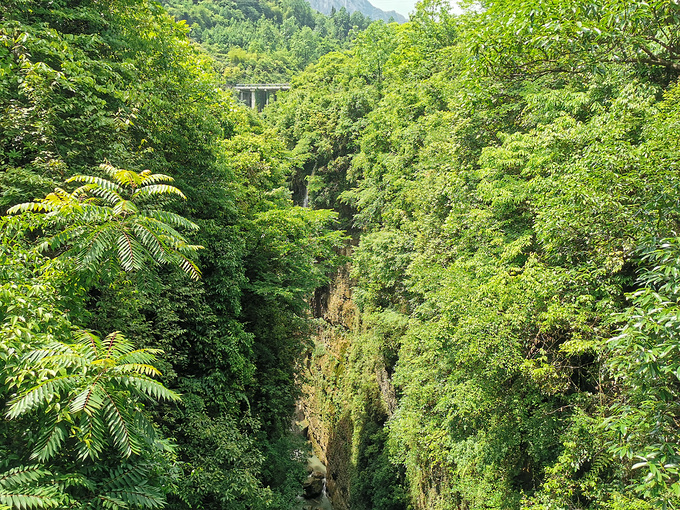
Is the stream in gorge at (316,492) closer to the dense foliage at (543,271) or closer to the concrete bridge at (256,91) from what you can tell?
the dense foliage at (543,271)

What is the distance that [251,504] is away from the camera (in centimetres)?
918

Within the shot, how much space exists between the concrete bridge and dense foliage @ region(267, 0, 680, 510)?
136 ft

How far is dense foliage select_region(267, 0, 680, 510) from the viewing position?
4.10 m

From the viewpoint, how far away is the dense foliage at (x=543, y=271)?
13.4ft

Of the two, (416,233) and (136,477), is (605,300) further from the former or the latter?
(416,233)

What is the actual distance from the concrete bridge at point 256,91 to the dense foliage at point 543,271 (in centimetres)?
4145

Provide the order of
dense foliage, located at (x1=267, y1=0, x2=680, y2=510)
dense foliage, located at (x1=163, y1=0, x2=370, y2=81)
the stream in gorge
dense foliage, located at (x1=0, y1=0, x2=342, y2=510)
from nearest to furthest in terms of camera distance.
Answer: dense foliage, located at (x1=0, y1=0, x2=342, y2=510), dense foliage, located at (x1=267, y1=0, x2=680, y2=510), the stream in gorge, dense foliage, located at (x1=163, y1=0, x2=370, y2=81)

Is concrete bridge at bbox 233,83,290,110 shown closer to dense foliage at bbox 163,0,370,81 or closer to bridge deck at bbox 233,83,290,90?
bridge deck at bbox 233,83,290,90

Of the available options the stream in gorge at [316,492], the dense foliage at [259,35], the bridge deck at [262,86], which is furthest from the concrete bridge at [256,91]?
the stream in gorge at [316,492]

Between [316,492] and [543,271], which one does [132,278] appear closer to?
[543,271]

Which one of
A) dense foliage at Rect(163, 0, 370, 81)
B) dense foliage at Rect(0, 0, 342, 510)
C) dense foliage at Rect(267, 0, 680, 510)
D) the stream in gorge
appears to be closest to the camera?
dense foliage at Rect(0, 0, 342, 510)

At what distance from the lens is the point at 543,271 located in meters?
6.86

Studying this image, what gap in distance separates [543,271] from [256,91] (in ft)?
179

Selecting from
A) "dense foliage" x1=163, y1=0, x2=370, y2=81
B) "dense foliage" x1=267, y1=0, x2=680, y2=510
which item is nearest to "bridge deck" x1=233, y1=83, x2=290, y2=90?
"dense foliage" x1=163, y1=0, x2=370, y2=81
